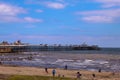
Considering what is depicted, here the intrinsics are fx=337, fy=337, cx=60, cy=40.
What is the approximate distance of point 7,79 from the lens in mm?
35375

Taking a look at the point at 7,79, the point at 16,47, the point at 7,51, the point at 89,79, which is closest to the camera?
the point at 7,79

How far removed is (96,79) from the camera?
1793 inches

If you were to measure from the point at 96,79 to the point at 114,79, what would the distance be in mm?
2426

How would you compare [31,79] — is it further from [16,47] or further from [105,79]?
[16,47]

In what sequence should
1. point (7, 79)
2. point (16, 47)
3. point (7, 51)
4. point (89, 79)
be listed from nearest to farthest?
point (7, 79), point (89, 79), point (7, 51), point (16, 47)

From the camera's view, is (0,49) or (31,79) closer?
(31,79)

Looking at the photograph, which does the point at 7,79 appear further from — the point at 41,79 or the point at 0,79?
the point at 41,79

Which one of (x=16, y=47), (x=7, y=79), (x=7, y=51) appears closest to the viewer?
(x=7, y=79)

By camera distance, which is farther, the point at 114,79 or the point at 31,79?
the point at 114,79

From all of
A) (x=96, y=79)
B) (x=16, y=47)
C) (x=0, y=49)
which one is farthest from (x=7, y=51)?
(x=96, y=79)

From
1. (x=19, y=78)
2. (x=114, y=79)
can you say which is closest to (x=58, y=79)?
(x=19, y=78)

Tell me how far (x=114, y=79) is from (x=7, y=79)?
16415 millimetres

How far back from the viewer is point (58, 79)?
37031 millimetres

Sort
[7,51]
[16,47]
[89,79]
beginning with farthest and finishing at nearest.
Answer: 1. [16,47]
2. [7,51]
3. [89,79]
